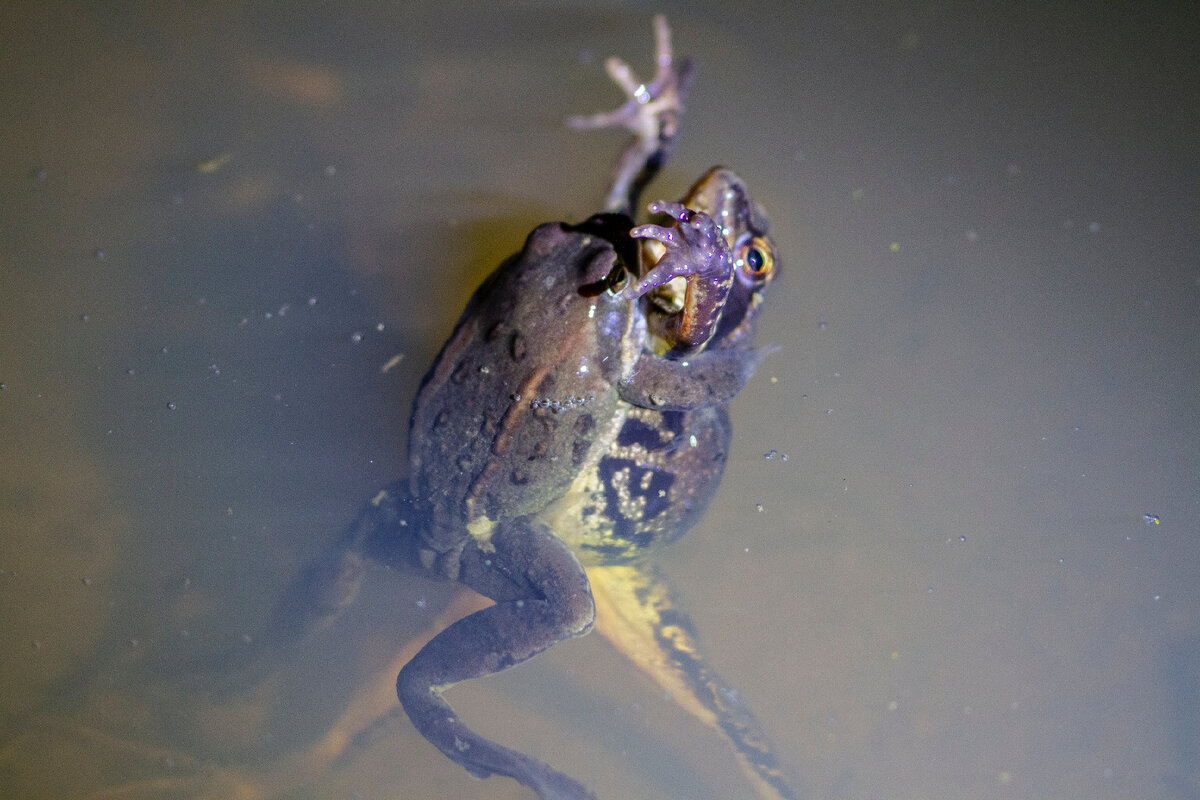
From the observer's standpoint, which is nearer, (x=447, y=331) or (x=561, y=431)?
(x=561, y=431)

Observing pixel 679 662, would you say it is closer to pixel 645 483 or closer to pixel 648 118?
pixel 645 483

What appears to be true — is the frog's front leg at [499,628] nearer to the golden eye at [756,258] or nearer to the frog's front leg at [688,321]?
the frog's front leg at [688,321]

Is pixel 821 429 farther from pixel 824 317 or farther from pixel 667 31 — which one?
pixel 667 31

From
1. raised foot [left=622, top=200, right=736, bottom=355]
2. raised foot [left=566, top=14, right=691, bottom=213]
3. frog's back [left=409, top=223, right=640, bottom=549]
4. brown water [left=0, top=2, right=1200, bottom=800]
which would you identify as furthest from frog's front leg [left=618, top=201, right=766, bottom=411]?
raised foot [left=566, top=14, right=691, bottom=213]

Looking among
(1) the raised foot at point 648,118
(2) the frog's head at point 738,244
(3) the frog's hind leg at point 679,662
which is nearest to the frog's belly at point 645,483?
(2) the frog's head at point 738,244

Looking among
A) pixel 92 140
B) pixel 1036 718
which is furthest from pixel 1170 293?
pixel 92 140

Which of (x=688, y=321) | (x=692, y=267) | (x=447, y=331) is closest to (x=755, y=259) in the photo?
(x=688, y=321)

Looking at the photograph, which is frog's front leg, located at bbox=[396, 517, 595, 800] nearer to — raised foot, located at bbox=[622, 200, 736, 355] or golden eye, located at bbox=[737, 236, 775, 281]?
raised foot, located at bbox=[622, 200, 736, 355]
